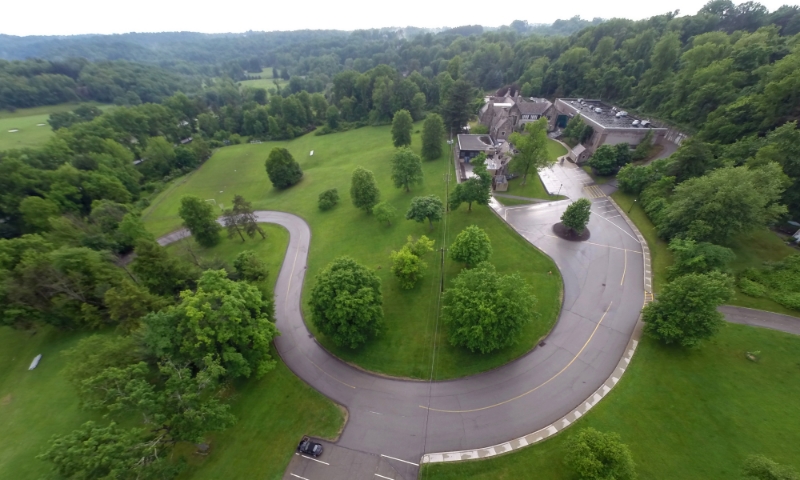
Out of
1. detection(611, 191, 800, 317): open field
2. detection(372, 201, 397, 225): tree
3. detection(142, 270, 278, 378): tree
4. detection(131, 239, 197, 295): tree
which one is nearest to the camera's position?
detection(142, 270, 278, 378): tree

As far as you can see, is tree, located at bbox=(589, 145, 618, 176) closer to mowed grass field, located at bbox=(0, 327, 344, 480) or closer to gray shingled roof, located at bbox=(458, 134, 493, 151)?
gray shingled roof, located at bbox=(458, 134, 493, 151)

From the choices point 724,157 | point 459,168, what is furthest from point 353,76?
point 724,157

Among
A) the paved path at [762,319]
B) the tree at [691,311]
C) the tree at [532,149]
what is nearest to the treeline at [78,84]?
the tree at [532,149]

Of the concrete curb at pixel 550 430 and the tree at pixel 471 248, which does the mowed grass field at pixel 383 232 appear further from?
the concrete curb at pixel 550 430

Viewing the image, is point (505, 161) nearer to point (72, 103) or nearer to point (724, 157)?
point (724, 157)

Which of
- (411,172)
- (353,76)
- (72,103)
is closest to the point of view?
(411,172)

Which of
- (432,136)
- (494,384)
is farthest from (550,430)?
(432,136)

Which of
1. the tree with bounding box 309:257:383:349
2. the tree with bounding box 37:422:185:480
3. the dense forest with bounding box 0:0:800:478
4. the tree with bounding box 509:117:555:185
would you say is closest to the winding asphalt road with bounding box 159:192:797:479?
the tree with bounding box 309:257:383:349

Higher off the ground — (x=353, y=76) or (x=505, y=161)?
(x=353, y=76)
